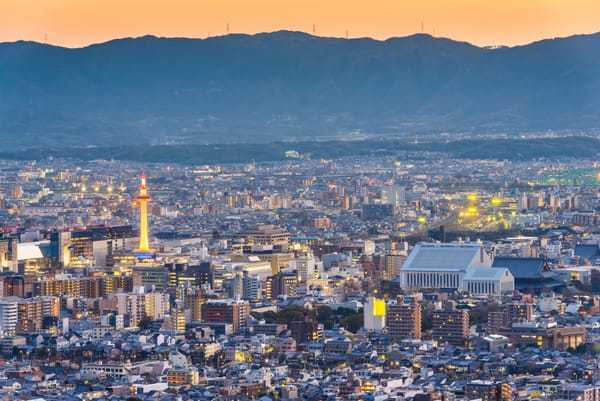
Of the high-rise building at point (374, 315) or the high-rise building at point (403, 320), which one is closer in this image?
the high-rise building at point (403, 320)

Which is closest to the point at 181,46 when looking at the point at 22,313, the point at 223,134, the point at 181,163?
the point at 223,134

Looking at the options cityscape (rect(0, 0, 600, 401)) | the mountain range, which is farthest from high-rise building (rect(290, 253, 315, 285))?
the mountain range

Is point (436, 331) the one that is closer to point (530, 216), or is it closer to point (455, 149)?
point (530, 216)

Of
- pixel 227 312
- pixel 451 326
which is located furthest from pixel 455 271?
pixel 451 326

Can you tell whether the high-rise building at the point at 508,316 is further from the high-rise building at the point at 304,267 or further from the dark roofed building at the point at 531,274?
the high-rise building at the point at 304,267

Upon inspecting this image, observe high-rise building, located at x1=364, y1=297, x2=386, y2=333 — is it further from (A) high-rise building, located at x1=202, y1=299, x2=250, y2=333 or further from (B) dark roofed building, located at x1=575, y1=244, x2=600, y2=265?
(B) dark roofed building, located at x1=575, y1=244, x2=600, y2=265

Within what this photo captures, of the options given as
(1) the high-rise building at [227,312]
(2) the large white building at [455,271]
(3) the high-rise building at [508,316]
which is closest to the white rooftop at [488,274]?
(2) the large white building at [455,271]
